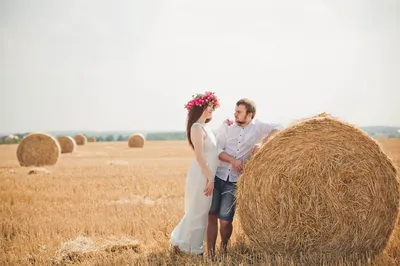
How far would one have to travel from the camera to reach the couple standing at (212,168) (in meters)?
5.80

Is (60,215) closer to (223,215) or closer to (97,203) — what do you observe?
(97,203)

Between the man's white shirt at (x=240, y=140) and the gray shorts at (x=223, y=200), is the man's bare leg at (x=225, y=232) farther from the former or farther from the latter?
the man's white shirt at (x=240, y=140)

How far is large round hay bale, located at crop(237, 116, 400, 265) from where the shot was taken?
5488 millimetres

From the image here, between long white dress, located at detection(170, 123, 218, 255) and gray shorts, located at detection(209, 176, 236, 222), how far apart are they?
0.55ft

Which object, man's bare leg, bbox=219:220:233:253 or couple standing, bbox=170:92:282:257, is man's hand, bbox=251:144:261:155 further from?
man's bare leg, bbox=219:220:233:253

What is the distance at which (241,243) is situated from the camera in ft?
20.6

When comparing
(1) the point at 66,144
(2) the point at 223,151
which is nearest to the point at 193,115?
(2) the point at 223,151

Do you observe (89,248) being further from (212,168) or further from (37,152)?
(37,152)

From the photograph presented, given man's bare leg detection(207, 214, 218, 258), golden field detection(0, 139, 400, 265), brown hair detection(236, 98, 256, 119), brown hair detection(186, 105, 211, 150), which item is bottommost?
golden field detection(0, 139, 400, 265)

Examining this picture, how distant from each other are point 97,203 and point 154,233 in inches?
109

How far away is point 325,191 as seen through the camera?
549 cm

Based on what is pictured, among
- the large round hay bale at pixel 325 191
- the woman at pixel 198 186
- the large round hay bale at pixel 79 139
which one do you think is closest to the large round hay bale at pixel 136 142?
the large round hay bale at pixel 79 139

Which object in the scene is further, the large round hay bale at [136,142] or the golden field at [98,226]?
the large round hay bale at [136,142]

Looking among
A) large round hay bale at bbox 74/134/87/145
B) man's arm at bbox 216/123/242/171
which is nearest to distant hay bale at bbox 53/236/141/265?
man's arm at bbox 216/123/242/171
